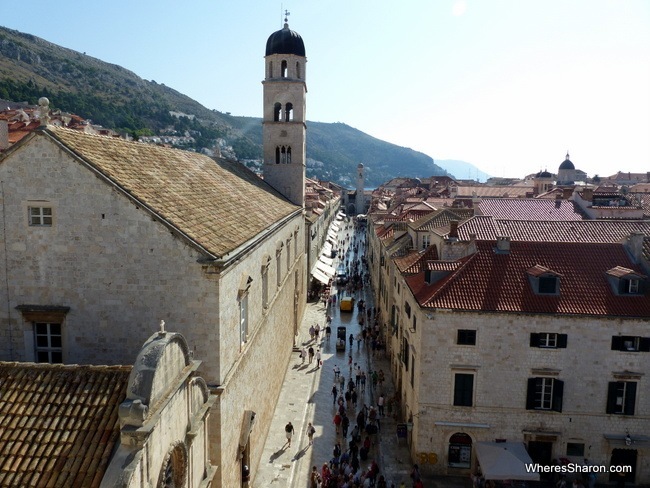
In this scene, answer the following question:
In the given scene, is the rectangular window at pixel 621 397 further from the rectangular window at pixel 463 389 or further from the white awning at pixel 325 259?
the white awning at pixel 325 259

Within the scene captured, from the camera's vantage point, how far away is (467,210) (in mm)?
39562

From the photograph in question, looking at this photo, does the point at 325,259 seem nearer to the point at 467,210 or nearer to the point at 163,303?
the point at 467,210

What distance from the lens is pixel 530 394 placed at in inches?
815

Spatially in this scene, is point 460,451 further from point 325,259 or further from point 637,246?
point 325,259

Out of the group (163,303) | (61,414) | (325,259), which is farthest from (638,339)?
(325,259)

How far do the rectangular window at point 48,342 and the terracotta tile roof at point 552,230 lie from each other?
777 inches

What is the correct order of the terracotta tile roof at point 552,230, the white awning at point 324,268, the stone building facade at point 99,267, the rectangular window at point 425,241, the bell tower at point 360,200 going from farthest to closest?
the bell tower at point 360,200 < the white awning at point 324,268 < the rectangular window at point 425,241 < the terracotta tile roof at point 552,230 < the stone building facade at point 99,267

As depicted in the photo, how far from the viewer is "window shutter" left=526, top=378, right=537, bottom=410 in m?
20.7

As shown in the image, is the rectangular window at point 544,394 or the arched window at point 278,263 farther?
the arched window at point 278,263

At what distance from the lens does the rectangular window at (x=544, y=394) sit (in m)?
20.6

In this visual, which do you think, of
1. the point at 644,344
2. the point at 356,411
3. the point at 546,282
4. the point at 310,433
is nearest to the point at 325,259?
the point at 356,411

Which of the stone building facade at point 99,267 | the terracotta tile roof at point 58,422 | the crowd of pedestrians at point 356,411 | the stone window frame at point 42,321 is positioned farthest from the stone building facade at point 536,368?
the terracotta tile roof at point 58,422

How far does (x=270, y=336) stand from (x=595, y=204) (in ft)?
107

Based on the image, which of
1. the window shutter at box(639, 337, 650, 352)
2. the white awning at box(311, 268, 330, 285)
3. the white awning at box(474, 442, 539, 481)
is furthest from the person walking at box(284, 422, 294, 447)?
the white awning at box(311, 268, 330, 285)
